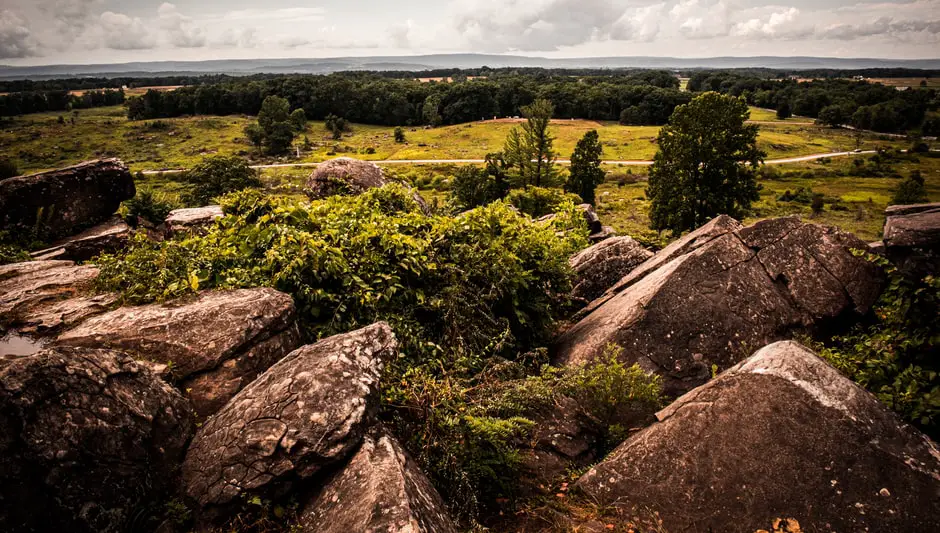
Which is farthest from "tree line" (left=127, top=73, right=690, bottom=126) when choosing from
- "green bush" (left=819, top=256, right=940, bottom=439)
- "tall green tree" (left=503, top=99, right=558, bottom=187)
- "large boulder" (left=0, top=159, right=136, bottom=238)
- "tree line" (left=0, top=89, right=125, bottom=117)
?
"green bush" (left=819, top=256, right=940, bottom=439)

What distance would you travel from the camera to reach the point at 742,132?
38.6 metres

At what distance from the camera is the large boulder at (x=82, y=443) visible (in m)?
5.25

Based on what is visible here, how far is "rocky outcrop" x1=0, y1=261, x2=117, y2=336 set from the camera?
8547mm

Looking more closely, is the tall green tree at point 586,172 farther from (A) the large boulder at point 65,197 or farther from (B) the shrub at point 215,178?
(A) the large boulder at point 65,197

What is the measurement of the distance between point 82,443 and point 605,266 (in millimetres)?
15673

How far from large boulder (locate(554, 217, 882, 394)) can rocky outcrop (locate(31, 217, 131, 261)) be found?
606 inches

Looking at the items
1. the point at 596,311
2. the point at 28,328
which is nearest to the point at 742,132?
the point at 596,311

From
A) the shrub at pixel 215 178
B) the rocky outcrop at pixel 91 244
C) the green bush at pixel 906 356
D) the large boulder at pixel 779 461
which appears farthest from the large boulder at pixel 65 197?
the shrub at pixel 215 178

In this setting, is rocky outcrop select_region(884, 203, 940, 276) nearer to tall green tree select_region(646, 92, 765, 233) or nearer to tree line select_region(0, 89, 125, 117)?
tall green tree select_region(646, 92, 765, 233)

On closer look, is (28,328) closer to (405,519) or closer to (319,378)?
(319,378)

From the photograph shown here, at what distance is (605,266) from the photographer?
1761cm

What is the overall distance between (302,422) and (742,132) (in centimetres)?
4292

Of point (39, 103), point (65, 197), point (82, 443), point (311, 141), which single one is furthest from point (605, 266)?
point (39, 103)

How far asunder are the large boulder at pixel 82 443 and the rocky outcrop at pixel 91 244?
375 inches
